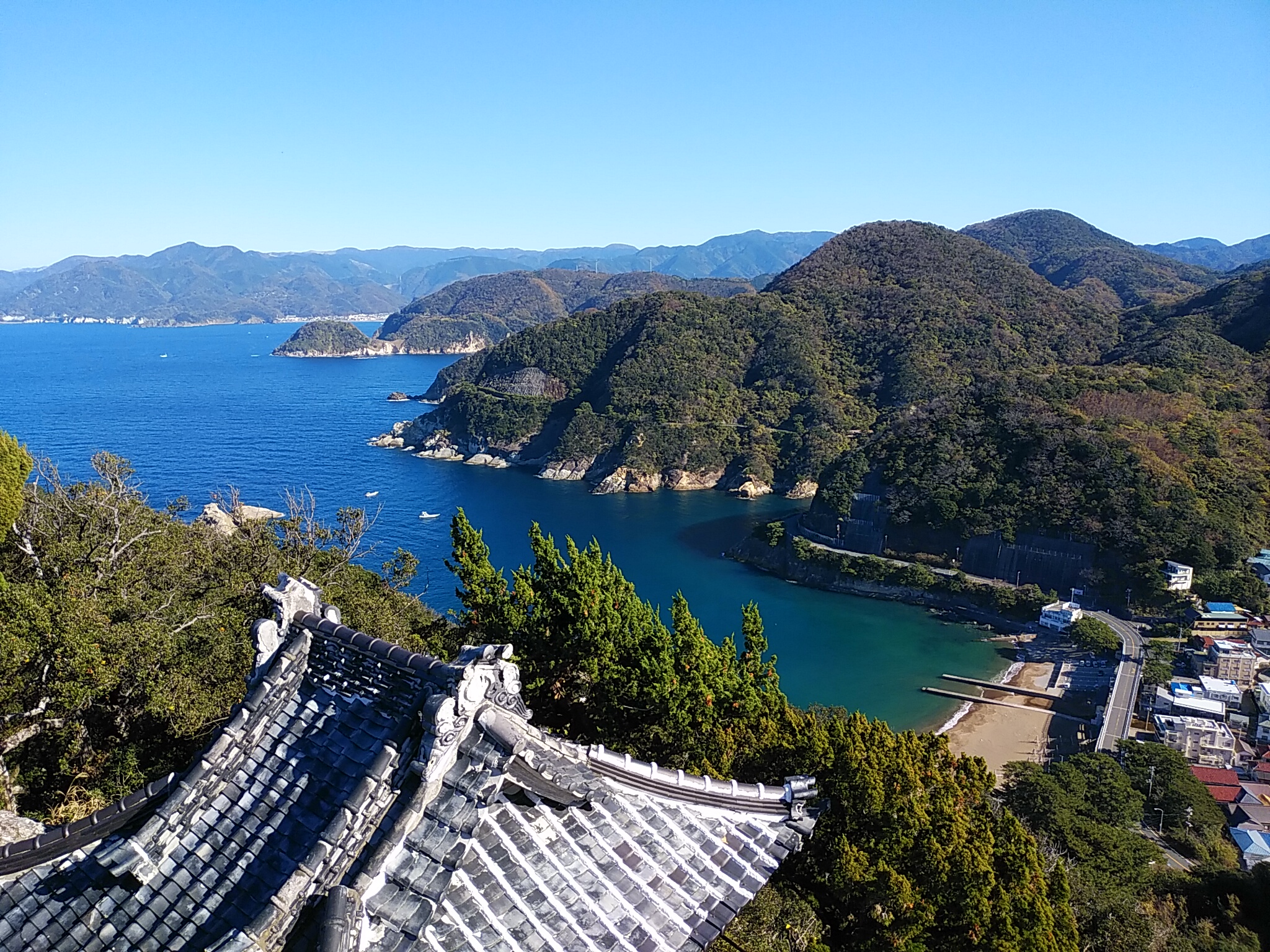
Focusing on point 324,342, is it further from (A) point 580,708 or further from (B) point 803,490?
(A) point 580,708

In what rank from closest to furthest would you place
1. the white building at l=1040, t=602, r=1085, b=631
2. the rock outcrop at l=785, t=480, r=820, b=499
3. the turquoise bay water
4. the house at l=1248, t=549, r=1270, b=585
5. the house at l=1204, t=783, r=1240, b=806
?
the house at l=1204, t=783, r=1240, b=806 < the house at l=1248, t=549, r=1270, b=585 < the turquoise bay water < the white building at l=1040, t=602, r=1085, b=631 < the rock outcrop at l=785, t=480, r=820, b=499

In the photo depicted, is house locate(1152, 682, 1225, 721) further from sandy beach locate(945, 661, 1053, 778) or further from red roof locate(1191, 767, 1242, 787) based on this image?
sandy beach locate(945, 661, 1053, 778)

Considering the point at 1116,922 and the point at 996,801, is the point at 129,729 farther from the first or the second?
the point at 996,801

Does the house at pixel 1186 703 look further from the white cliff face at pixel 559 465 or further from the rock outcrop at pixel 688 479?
the rock outcrop at pixel 688 479

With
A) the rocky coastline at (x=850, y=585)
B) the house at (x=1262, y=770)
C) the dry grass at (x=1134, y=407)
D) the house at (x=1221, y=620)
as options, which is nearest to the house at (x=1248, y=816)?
the house at (x=1262, y=770)

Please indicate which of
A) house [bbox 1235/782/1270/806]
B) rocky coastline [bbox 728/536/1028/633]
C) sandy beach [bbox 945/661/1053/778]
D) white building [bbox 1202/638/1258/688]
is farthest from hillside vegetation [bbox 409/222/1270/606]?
house [bbox 1235/782/1270/806]

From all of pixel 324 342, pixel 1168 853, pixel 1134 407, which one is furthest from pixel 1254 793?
pixel 324 342

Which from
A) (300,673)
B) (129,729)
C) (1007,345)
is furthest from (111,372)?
(300,673)
